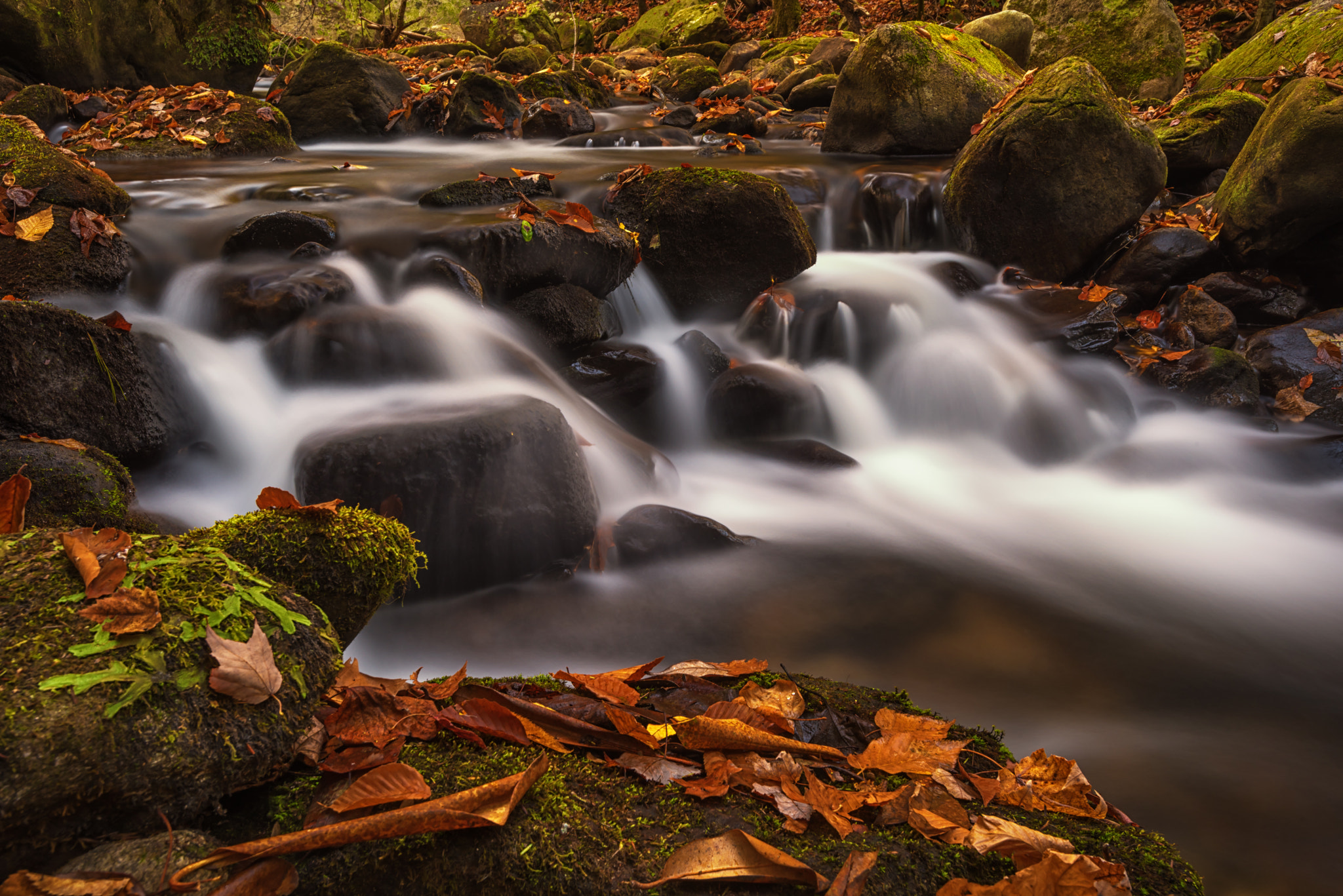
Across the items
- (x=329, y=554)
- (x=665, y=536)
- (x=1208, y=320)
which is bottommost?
(x=665, y=536)

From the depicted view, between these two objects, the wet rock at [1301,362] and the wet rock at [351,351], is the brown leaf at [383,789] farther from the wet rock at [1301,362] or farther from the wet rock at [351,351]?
the wet rock at [1301,362]

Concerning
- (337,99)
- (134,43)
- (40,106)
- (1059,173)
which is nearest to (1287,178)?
(1059,173)

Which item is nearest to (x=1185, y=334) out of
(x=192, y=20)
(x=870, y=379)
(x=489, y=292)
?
(x=870, y=379)

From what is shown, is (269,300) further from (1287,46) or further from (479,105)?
(1287,46)

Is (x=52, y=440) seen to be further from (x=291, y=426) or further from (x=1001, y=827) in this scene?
(x=1001, y=827)

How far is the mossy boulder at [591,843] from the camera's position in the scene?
132cm

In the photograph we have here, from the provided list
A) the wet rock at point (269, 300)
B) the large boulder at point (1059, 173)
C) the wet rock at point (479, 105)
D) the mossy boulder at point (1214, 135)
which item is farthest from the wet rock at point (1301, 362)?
the wet rock at point (479, 105)

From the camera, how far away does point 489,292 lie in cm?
557

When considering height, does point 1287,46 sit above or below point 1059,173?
→ above

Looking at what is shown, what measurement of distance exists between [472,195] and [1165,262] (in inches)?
252

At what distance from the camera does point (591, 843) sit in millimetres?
1404

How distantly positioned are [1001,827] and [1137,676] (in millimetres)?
2283

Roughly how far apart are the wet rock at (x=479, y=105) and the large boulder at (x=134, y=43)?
3175mm

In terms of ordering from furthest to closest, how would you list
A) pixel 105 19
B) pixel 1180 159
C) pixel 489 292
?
pixel 105 19, pixel 1180 159, pixel 489 292
